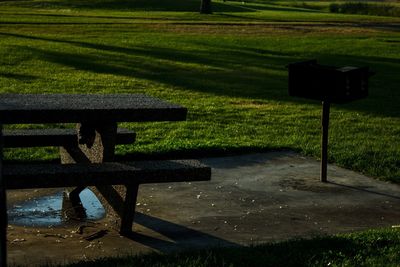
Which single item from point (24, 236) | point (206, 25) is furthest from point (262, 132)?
point (206, 25)

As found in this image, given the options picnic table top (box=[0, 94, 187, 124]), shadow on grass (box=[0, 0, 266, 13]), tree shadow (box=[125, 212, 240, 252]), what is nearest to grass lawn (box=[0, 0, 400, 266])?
tree shadow (box=[125, 212, 240, 252])

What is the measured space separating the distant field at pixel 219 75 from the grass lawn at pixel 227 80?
0.08 feet

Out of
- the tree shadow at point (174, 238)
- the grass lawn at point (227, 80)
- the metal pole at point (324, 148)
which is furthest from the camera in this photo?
the grass lawn at point (227, 80)

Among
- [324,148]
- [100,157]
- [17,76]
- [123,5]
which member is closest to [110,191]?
[100,157]

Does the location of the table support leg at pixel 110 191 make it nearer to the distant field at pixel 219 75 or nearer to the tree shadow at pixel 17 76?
the distant field at pixel 219 75

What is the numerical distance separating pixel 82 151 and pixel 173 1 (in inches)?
1972

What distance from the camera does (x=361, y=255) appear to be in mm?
5738

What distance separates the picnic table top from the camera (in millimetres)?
6031

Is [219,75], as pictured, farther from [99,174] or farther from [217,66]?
[99,174]

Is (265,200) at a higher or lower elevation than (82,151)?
lower

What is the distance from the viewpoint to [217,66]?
2025cm

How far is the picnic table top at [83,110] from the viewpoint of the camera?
6.03 m

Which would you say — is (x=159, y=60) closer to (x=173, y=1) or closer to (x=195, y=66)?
(x=195, y=66)

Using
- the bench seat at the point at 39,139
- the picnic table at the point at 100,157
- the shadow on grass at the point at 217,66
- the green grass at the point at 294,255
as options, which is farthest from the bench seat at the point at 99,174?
the shadow on grass at the point at 217,66
